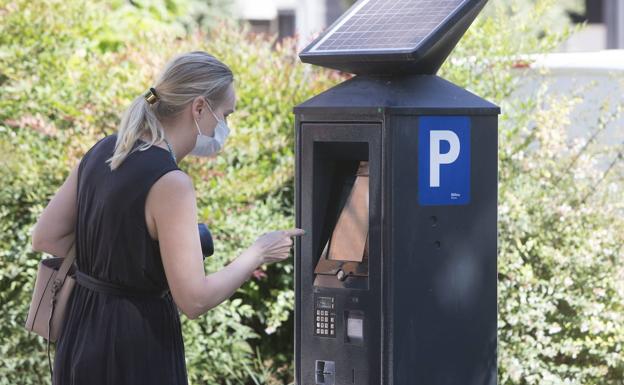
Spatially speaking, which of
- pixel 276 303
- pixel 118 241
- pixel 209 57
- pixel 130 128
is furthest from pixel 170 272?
pixel 276 303

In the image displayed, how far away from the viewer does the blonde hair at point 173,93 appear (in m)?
3.11

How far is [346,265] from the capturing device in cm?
359

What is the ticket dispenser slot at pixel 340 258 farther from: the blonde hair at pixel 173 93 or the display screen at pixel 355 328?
the blonde hair at pixel 173 93

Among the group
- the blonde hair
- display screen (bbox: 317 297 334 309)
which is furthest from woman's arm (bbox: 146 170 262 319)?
display screen (bbox: 317 297 334 309)

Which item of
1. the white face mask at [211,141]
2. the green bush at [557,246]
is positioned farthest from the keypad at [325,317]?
the green bush at [557,246]

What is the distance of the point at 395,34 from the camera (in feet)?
11.7

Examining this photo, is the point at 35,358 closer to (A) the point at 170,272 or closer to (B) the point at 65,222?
(B) the point at 65,222

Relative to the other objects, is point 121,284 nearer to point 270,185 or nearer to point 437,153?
point 437,153

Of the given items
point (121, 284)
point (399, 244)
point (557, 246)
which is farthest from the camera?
point (557, 246)

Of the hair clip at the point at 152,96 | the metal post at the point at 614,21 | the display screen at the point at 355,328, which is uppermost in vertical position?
the metal post at the point at 614,21

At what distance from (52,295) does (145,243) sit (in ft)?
1.53

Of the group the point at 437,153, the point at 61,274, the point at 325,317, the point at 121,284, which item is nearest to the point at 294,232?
the point at 325,317

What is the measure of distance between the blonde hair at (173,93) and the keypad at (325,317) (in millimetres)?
845

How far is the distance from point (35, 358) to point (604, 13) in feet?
59.7
